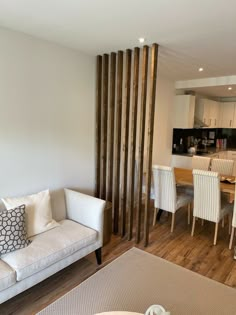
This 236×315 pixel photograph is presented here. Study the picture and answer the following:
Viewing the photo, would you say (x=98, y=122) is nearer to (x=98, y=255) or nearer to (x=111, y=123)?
(x=111, y=123)

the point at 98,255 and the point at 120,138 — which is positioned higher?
the point at 120,138

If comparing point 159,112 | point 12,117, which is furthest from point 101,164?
point 159,112

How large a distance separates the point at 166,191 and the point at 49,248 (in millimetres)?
1914

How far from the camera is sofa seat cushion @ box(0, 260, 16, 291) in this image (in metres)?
1.86

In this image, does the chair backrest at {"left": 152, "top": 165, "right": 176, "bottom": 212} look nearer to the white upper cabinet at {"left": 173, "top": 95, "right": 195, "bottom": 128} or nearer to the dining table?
the dining table

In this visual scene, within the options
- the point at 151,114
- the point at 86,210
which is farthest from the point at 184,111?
the point at 86,210

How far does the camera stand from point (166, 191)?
139 inches

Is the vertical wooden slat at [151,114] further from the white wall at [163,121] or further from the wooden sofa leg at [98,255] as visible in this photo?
the white wall at [163,121]

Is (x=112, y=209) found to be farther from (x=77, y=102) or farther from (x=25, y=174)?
(x=77, y=102)

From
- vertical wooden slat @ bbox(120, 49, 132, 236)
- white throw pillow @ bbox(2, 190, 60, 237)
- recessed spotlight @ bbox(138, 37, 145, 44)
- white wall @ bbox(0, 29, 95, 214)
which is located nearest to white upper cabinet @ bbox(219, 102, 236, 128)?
vertical wooden slat @ bbox(120, 49, 132, 236)

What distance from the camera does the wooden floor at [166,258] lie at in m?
2.20

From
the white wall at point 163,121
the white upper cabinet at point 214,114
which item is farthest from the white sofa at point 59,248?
the white upper cabinet at point 214,114

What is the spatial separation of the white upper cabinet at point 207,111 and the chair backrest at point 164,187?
3.07m

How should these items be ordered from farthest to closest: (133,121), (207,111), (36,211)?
(207,111) < (133,121) < (36,211)
